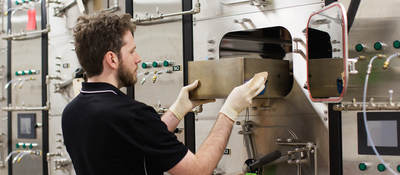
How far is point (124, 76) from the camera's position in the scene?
214cm

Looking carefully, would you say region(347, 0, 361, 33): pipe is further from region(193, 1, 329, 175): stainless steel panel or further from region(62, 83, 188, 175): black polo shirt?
region(62, 83, 188, 175): black polo shirt

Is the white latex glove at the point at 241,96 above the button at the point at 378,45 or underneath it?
underneath

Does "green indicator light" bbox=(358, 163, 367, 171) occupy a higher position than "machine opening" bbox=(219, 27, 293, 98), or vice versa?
"machine opening" bbox=(219, 27, 293, 98)

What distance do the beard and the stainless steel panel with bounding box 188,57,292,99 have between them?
1.45 ft

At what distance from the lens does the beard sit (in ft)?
7.01

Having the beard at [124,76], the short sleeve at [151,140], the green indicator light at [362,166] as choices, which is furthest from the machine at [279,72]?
the short sleeve at [151,140]

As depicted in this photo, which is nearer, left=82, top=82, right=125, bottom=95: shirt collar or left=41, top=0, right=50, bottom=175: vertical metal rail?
left=82, top=82, right=125, bottom=95: shirt collar

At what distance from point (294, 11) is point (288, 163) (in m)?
0.86

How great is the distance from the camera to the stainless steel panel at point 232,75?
231 cm

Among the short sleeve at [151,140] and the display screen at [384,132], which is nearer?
the short sleeve at [151,140]

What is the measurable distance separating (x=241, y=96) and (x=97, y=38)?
722 millimetres

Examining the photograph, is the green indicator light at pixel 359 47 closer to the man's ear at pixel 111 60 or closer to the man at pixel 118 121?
the man at pixel 118 121

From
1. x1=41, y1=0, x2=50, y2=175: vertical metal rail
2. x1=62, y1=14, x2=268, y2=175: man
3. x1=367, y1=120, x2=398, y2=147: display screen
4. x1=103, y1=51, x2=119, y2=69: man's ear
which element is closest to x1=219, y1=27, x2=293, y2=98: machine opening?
x1=62, y1=14, x2=268, y2=175: man

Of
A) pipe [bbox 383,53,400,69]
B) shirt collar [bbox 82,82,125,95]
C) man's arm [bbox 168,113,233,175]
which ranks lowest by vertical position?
man's arm [bbox 168,113,233,175]
